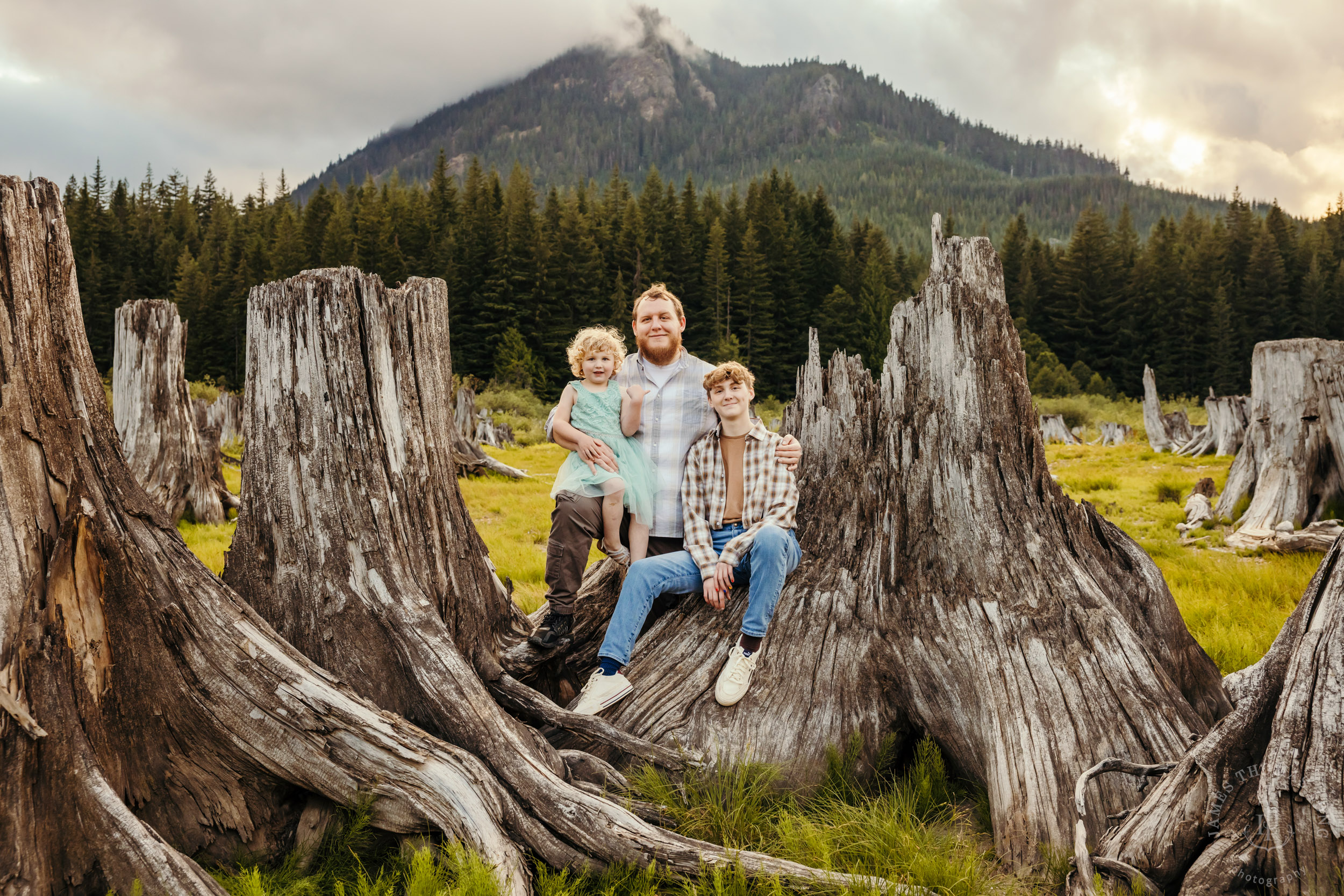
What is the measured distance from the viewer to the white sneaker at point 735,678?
3.52m

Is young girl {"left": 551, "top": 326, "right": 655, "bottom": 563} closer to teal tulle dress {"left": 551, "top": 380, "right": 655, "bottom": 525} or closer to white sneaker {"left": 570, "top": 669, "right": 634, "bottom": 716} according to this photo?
teal tulle dress {"left": 551, "top": 380, "right": 655, "bottom": 525}

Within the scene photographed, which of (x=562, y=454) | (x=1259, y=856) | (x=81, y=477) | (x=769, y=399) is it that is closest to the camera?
(x=1259, y=856)

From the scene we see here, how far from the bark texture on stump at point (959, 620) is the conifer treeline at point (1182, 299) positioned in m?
54.8

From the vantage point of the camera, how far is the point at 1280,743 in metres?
2.33

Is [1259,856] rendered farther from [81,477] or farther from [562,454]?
[562,454]

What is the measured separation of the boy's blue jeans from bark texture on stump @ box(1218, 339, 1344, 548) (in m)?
6.26

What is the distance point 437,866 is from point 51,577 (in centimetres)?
159

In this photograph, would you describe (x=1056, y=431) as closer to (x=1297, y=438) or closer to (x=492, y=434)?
(x=492, y=434)

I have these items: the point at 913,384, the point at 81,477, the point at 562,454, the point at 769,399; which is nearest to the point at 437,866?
the point at 81,477

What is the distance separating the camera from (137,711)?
2.62 metres

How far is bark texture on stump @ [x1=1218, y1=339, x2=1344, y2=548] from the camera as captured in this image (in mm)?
7465

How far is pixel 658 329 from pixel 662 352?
0.45ft

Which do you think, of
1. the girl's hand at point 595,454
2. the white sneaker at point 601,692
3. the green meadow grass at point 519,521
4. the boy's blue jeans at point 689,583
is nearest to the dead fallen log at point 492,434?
the green meadow grass at point 519,521

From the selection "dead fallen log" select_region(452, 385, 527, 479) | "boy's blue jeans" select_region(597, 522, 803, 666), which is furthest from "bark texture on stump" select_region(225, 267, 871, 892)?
"dead fallen log" select_region(452, 385, 527, 479)
